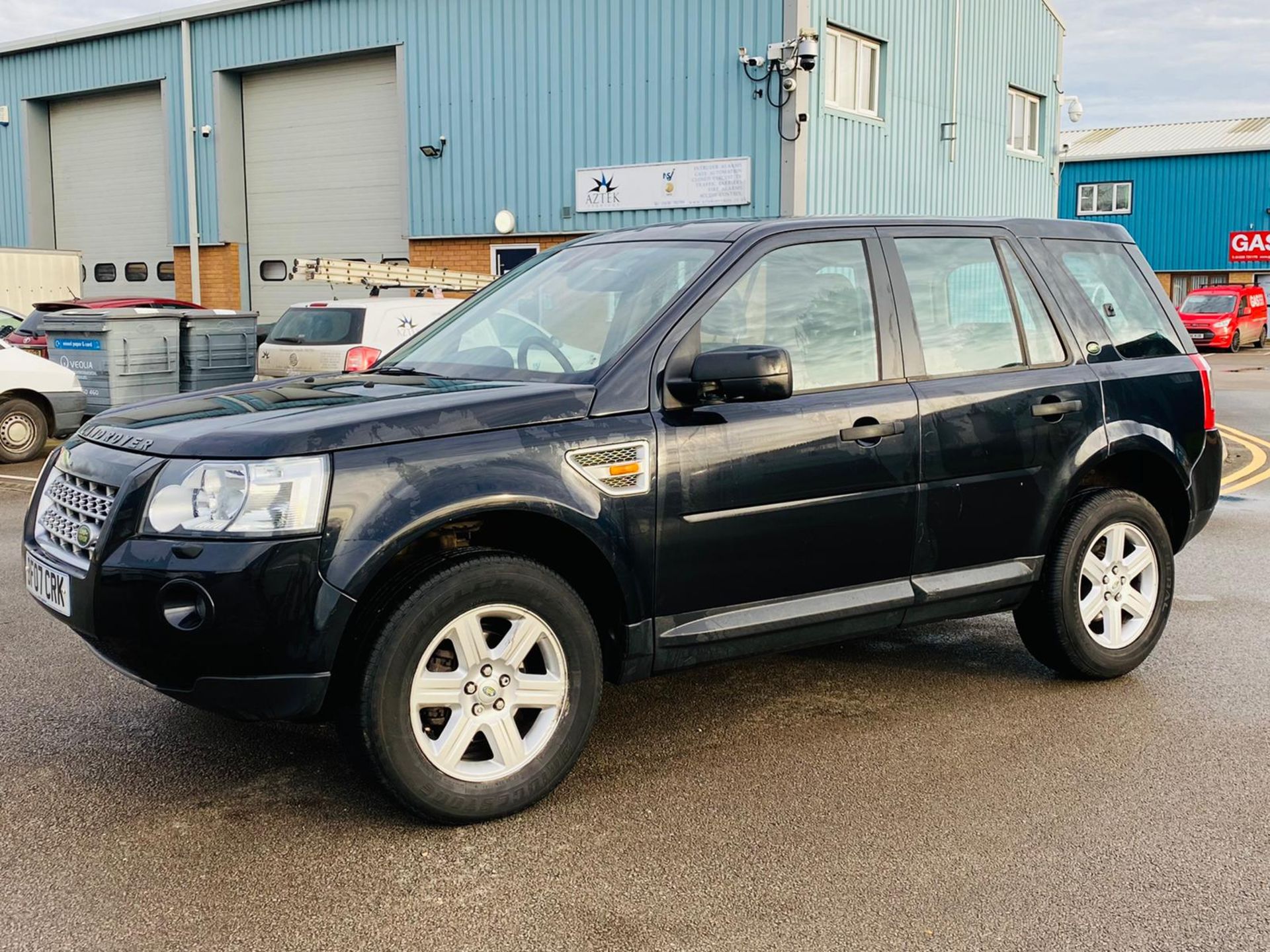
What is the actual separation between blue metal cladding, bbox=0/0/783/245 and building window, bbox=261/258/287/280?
102 centimetres

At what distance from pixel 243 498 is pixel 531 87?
1801cm

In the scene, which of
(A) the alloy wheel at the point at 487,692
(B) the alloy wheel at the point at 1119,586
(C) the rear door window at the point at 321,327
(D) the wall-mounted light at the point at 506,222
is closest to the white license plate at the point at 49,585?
(A) the alloy wheel at the point at 487,692

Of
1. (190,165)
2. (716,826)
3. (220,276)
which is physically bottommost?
(716,826)

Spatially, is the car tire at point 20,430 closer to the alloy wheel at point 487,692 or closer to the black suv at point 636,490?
the black suv at point 636,490

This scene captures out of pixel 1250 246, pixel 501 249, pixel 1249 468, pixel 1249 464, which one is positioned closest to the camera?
pixel 1249 468

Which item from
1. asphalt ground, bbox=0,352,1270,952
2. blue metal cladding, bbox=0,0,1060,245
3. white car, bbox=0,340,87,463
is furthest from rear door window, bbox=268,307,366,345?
blue metal cladding, bbox=0,0,1060,245

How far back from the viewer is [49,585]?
3.78 m

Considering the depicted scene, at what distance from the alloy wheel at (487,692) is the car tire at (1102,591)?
7.14ft

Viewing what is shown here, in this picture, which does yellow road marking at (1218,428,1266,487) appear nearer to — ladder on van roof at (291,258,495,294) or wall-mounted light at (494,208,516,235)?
ladder on van roof at (291,258,495,294)

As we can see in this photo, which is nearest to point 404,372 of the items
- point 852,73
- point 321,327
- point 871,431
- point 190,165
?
point 871,431

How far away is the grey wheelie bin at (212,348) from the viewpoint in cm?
1376

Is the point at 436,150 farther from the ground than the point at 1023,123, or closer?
closer

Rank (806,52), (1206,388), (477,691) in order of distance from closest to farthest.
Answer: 1. (477,691)
2. (1206,388)
3. (806,52)

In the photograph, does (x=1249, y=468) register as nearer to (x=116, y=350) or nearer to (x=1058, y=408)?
(x=1058, y=408)
